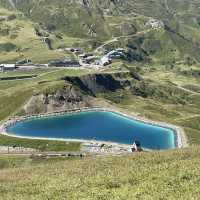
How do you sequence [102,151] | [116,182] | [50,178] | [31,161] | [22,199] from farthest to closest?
1. [102,151]
2. [31,161]
3. [50,178]
4. [116,182]
5. [22,199]

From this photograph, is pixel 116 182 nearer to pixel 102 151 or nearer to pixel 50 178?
pixel 50 178

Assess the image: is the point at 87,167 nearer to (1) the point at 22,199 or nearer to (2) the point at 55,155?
(1) the point at 22,199

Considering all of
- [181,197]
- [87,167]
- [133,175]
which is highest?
[181,197]

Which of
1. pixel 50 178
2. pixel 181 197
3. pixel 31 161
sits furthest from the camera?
pixel 31 161

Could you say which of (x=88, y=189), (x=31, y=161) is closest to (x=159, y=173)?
(x=88, y=189)

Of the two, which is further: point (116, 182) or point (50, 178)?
point (50, 178)

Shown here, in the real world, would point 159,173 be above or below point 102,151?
above
